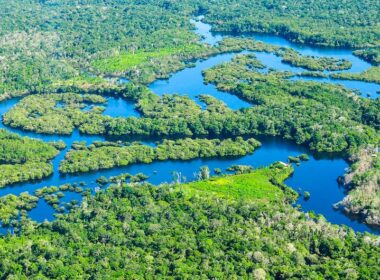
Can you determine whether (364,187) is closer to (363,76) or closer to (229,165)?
(229,165)

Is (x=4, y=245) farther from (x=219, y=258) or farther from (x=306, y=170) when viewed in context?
(x=306, y=170)

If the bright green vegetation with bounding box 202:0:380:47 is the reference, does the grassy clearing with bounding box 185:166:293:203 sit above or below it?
below

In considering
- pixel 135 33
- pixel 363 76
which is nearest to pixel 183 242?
pixel 363 76

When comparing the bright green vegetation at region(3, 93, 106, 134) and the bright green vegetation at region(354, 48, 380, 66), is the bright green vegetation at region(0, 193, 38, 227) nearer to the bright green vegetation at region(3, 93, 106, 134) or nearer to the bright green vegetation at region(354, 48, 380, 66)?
the bright green vegetation at region(3, 93, 106, 134)

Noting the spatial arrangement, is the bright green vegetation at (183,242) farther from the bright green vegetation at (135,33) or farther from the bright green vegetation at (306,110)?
the bright green vegetation at (135,33)

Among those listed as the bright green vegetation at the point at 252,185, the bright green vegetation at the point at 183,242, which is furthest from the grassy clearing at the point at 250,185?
the bright green vegetation at the point at 183,242

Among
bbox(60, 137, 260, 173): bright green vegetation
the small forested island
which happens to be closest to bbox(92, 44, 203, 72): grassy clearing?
the small forested island

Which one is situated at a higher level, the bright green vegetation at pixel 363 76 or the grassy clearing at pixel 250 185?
→ the bright green vegetation at pixel 363 76
